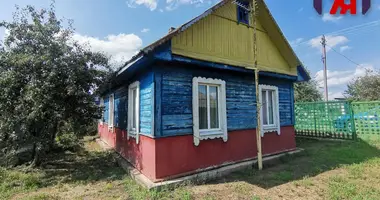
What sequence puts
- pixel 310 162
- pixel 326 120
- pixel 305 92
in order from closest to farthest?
pixel 310 162, pixel 326 120, pixel 305 92

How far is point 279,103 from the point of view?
789cm

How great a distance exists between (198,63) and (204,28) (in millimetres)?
1091

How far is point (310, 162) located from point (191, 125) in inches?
168

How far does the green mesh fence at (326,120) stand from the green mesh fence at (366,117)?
0.51 m

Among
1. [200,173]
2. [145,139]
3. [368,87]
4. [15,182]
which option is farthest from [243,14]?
[368,87]

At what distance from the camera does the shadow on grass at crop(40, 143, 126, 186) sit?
5930 millimetres

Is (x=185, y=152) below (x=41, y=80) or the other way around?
below

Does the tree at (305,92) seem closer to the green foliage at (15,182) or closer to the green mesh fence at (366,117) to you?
the green mesh fence at (366,117)

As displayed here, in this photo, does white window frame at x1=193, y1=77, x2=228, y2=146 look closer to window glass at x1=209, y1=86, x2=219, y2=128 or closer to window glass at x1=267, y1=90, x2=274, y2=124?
window glass at x1=209, y1=86, x2=219, y2=128

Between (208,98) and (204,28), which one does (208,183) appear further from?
(204,28)

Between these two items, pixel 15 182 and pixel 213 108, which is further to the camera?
pixel 213 108

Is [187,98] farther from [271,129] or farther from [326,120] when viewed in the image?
[326,120]

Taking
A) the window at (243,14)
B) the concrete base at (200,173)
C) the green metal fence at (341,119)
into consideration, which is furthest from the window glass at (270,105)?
the green metal fence at (341,119)

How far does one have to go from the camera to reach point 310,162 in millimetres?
6863
